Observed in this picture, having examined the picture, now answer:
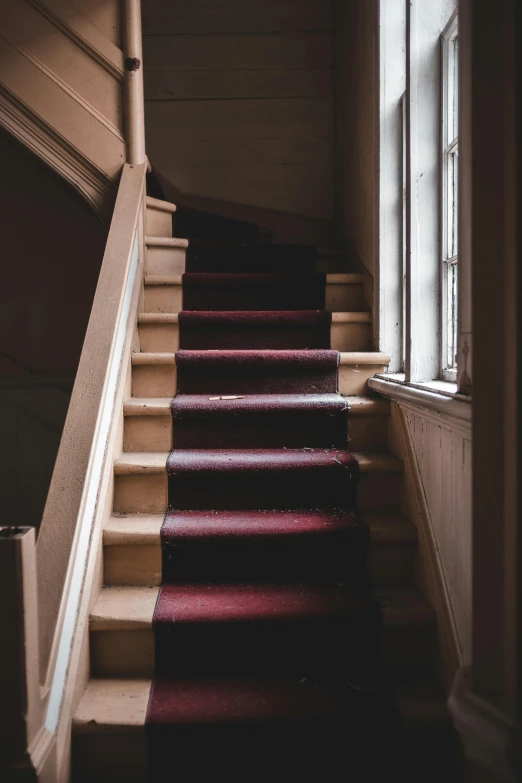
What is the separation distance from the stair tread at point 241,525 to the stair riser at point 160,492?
5cm

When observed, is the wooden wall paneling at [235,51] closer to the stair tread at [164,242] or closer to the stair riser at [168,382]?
the stair tread at [164,242]

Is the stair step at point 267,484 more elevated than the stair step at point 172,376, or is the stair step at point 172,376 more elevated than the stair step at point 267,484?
the stair step at point 172,376

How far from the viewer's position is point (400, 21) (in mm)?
2289

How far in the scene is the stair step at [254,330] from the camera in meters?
2.44

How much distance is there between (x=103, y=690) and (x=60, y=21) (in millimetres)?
2914

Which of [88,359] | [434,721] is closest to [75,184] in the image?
[88,359]

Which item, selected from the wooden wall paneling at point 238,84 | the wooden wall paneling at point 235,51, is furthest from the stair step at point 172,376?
the wooden wall paneling at point 235,51

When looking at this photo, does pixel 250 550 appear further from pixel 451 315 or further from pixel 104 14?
pixel 104 14

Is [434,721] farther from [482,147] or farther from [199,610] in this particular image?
[482,147]

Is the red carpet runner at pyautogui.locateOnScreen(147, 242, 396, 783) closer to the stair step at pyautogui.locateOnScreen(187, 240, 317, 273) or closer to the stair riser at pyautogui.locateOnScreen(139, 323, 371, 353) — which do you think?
the stair riser at pyautogui.locateOnScreen(139, 323, 371, 353)

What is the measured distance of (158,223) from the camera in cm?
301

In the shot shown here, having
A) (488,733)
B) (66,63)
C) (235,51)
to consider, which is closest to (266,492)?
(488,733)

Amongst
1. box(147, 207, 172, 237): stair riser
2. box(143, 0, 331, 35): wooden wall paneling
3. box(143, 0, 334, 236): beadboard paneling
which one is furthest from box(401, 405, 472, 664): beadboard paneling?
box(143, 0, 331, 35): wooden wall paneling

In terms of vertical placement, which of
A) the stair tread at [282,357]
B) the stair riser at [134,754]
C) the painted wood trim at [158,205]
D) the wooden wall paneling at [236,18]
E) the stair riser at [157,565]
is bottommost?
the stair riser at [134,754]
